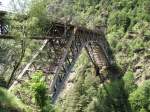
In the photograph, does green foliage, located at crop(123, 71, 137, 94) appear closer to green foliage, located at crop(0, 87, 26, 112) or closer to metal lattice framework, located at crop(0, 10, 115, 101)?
metal lattice framework, located at crop(0, 10, 115, 101)

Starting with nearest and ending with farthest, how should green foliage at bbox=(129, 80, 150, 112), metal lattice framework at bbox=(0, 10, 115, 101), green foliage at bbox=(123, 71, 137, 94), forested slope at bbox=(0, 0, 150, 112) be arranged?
forested slope at bbox=(0, 0, 150, 112) → metal lattice framework at bbox=(0, 10, 115, 101) → green foliage at bbox=(129, 80, 150, 112) → green foliage at bbox=(123, 71, 137, 94)

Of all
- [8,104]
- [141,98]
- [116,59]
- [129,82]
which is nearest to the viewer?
[8,104]

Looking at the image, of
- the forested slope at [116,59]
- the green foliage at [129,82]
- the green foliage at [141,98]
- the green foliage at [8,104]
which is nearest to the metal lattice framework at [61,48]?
the forested slope at [116,59]

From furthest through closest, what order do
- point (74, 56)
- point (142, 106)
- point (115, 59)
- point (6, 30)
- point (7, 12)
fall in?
point (115, 59) < point (142, 106) < point (74, 56) < point (6, 30) < point (7, 12)

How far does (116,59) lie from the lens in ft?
284

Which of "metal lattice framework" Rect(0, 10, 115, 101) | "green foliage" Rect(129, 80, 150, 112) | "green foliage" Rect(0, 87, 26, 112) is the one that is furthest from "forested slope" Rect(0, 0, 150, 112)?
"green foliage" Rect(0, 87, 26, 112)

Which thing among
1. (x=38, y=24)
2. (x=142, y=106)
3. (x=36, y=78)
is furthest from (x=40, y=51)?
(x=142, y=106)

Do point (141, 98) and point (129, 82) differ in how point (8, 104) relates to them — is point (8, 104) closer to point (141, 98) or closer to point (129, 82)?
point (141, 98)

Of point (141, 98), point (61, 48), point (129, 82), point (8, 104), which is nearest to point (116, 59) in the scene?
point (129, 82)

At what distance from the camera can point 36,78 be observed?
33.7 metres

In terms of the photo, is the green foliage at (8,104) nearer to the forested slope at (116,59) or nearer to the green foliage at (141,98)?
the forested slope at (116,59)

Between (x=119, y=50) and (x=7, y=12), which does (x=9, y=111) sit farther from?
(x=119, y=50)

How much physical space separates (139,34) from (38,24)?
4702cm

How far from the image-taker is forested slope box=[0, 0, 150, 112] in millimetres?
46594
